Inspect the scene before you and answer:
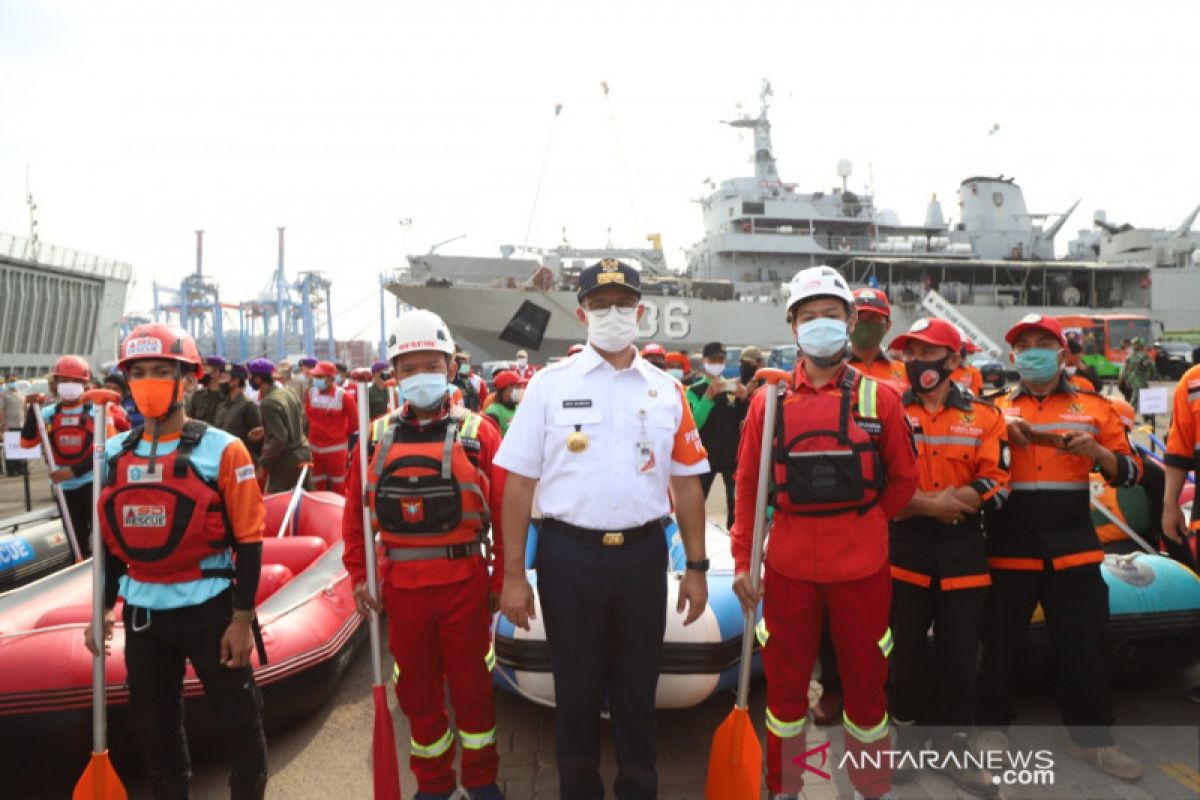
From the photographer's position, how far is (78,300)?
2983 cm

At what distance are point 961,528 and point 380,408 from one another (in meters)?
8.56

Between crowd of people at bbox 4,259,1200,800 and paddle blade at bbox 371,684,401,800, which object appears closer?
crowd of people at bbox 4,259,1200,800

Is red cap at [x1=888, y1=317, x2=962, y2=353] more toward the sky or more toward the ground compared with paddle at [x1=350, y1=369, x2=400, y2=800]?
more toward the sky

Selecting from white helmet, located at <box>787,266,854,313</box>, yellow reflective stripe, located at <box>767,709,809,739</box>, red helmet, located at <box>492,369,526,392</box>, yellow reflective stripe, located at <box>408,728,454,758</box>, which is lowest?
yellow reflective stripe, located at <box>408,728,454,758</box>

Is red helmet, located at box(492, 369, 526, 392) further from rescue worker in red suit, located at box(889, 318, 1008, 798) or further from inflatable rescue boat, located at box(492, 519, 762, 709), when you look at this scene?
rescue worker in red suit, located at box(889, 318, 1008, 798)

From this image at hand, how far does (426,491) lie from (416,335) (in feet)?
2.22

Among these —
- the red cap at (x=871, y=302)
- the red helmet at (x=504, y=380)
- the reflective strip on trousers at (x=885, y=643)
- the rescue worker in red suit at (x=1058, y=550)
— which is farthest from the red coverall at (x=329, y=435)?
the rescue worker in red suit at (x=1058, y=550)

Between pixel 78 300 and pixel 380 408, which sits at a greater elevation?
pixel 78 300

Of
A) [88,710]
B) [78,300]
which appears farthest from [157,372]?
[78,300]

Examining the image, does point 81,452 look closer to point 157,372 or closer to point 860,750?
point 157,372

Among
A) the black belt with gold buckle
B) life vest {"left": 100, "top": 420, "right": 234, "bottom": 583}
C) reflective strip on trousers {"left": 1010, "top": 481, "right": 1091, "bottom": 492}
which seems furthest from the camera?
reflective strip on trousers {"left": 1010, "top": 481, "right": 1091, "bottom": 492}

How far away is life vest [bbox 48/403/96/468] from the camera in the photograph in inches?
242

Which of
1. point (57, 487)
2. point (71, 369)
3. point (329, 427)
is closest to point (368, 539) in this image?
point (57, 487)

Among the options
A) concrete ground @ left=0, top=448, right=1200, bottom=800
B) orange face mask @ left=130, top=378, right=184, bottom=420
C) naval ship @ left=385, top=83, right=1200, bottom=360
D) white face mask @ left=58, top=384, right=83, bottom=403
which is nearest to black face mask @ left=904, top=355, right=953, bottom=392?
concrete ground @ left=0, top=448, right=1200, bottom=800
